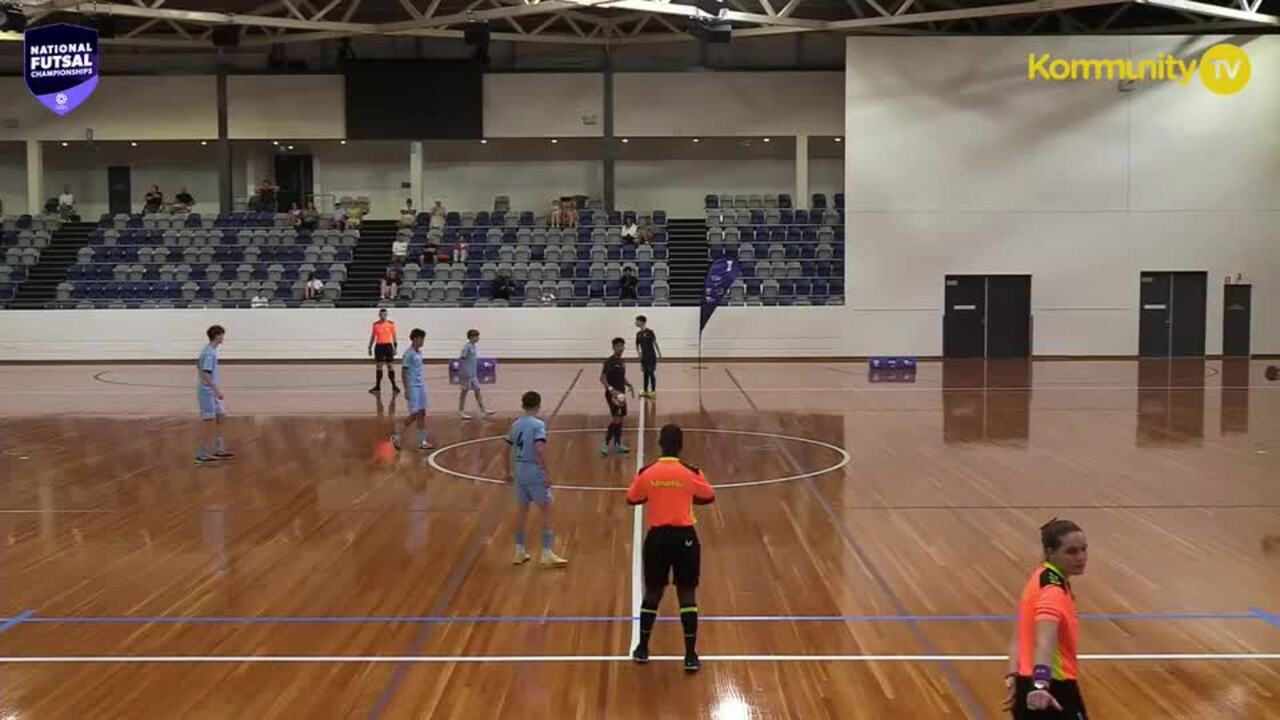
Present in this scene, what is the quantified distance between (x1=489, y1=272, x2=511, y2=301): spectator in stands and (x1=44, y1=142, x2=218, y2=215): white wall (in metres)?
12.6

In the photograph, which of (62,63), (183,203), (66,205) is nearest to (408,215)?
(183,203)

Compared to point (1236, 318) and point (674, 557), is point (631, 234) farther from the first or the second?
point (674, 557)

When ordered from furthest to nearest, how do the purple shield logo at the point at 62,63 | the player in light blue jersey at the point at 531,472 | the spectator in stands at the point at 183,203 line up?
the spectator in stands at the point at 183,203 < the purple shield logo at the point at 62,63 < the player in light blue jersey at the point at 531,472

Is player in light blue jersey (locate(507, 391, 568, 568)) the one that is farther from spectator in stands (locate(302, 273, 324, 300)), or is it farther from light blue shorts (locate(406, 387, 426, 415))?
spectator in stands (locate(302, 273, 324, 300))

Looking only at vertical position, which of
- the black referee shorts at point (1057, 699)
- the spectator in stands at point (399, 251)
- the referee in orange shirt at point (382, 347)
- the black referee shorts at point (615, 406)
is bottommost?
the black referee shorts at point (1057, 699)

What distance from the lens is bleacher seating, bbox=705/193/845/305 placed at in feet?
103

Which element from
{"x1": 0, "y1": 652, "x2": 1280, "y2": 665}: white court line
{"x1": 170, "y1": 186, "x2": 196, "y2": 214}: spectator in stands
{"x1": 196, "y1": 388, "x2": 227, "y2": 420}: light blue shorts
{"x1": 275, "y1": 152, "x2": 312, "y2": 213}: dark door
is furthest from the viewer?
{"x1": 275, "y1": 152, "x2": 312, "y2": 213}: dark door

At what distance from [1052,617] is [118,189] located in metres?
39.6

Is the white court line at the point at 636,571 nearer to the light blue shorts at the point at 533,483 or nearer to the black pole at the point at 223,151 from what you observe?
the light blue shorts at the point at 533,483

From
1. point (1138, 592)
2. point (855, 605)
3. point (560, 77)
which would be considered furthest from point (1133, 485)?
point (560, 77)

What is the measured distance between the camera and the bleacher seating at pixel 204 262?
31328mm

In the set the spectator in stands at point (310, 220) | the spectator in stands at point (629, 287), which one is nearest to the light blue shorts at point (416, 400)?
the spectator in stands at point (629, 287)

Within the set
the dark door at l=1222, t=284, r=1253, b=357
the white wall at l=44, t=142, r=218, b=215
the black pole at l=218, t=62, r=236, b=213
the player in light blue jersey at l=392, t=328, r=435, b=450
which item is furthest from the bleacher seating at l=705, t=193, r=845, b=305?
the white wall at l=44, t=142, r=218, b=215

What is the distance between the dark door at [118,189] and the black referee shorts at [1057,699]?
3913cm
